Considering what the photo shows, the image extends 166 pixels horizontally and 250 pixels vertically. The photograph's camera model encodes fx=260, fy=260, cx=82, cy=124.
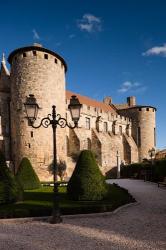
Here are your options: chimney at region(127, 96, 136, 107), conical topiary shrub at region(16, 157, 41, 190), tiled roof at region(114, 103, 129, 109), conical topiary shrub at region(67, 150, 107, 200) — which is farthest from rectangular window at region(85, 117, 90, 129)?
conical topiary shrub at region(67, 150, 107, 200)

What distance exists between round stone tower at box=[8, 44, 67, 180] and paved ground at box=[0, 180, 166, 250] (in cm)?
1664

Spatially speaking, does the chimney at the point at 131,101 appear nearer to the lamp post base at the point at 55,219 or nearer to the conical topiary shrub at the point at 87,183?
the conical topiary shrub at the point at 87,183

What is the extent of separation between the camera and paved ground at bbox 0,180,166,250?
17.1ft

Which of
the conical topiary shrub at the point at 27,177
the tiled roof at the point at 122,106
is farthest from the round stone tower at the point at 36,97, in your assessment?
the tiled roof at the point at 122,106

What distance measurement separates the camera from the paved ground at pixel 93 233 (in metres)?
5.23

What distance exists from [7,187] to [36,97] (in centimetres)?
1571

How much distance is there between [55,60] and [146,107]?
870 inches

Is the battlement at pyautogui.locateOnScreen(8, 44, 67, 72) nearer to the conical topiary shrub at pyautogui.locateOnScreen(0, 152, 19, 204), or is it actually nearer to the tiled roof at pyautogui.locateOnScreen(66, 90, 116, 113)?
the tiled roof at pyautogui.locateOnScreen(66, 90, 116, 113)

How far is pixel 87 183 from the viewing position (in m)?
10.1

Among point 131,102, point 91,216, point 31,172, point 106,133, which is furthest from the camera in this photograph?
point 131,102

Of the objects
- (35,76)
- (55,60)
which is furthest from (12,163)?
(55,60)

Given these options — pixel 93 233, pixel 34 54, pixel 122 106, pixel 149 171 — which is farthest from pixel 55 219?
pixel 122 106

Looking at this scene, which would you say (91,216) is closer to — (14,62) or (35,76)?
(35,76)

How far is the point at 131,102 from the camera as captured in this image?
4700cm
